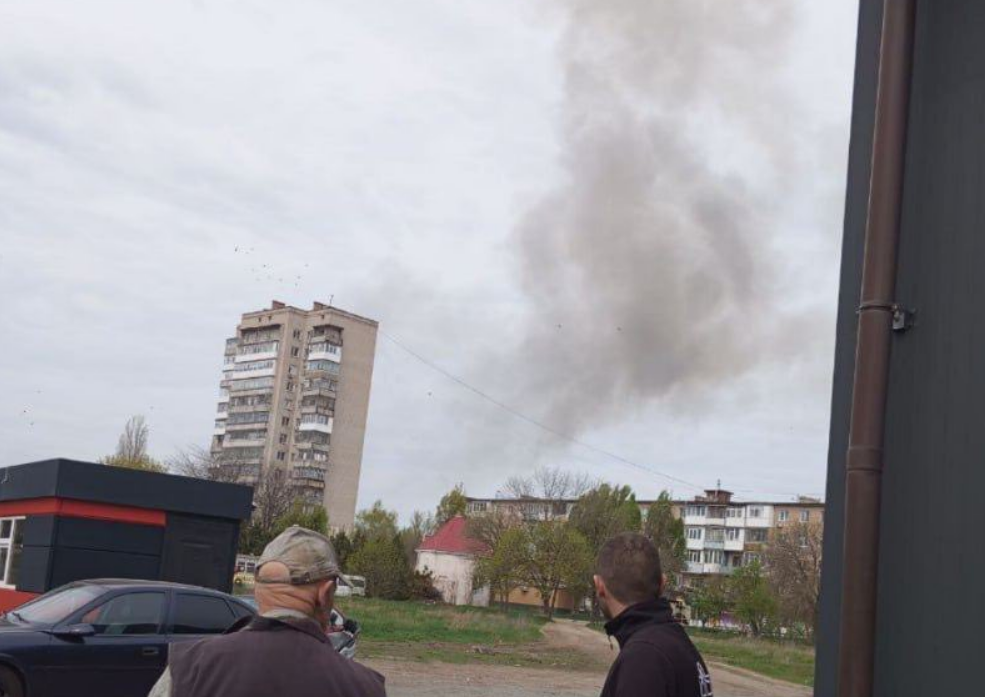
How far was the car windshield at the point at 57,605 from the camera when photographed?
431 inches

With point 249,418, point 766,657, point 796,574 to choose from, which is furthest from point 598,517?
point 249,418

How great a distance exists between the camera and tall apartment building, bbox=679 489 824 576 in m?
114

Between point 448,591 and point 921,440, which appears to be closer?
point 921,440

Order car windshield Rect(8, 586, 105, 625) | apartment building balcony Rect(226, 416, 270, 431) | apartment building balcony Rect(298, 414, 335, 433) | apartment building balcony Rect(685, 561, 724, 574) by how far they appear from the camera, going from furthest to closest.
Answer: apartment building balcony Rect(685, 561, 724, 574) < apartment building balcony Rect(226, 416, 270, 431) < apartment building balcony Rect(298, 414, 335, 433) < car windshield Rect(8, 586, 105, 625)

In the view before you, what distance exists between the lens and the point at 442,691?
1917cm

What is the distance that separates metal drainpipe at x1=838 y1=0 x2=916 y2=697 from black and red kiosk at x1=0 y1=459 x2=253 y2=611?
49.6 ft

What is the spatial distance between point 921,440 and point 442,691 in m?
14.8

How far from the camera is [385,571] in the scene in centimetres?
5741

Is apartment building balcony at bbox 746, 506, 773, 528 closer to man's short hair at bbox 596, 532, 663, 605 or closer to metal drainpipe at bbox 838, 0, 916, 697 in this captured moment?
metal drainpipe at bbox 838, 0, 916, 697

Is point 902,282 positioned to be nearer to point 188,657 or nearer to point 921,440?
point 921,440

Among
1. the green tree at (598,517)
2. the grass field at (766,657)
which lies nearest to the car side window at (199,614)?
the grass field at (766,657)

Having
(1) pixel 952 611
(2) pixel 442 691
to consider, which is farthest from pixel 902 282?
(2) pixel 442 691

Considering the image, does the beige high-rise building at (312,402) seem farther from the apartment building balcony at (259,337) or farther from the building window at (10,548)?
the building window at (10,548)

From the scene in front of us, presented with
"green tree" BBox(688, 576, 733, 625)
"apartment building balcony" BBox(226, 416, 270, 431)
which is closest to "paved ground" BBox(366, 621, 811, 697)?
"green tree" BBox(688, 576, 733, 625)
